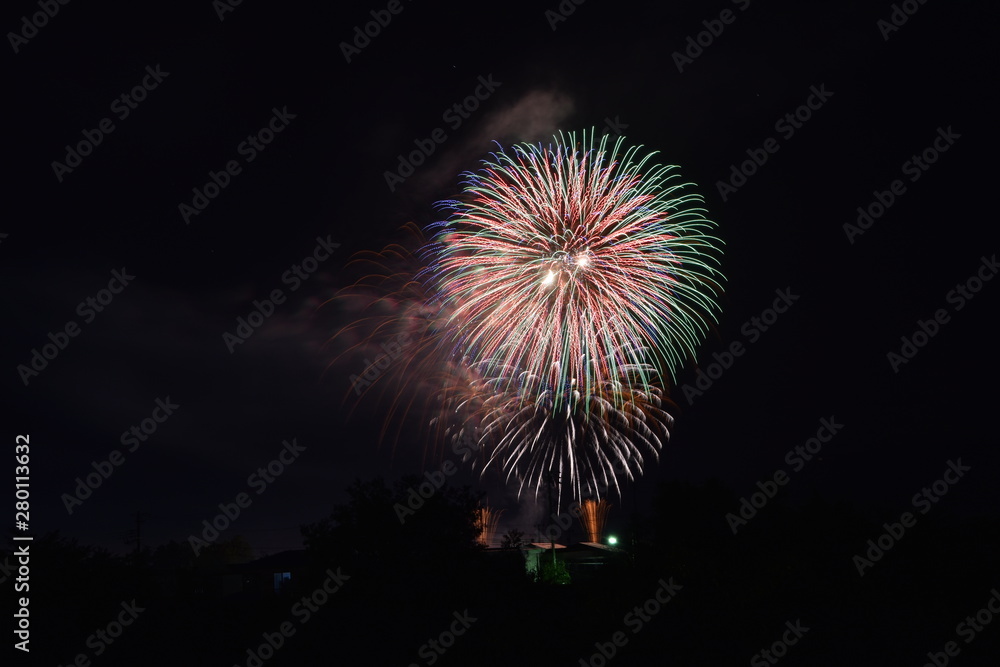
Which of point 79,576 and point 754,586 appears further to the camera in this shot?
point 79,576

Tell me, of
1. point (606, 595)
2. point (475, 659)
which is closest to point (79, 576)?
point (475, 659)

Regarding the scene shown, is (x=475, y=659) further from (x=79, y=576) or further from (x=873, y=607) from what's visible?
(x=79, y=576)

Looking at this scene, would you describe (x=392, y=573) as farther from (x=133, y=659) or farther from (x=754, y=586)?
(x=754, y=586)

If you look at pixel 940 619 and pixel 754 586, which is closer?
pixel 940 619

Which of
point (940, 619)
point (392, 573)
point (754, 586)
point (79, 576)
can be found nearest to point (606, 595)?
point (754, 586)

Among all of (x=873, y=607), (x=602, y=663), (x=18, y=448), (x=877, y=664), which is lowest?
(x=18, y=448)

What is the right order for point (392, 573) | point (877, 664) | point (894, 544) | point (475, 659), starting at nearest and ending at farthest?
point (877, 664)
point (475, 659)
point (392, 573)
point (894, 544)

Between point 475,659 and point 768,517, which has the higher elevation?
point 768,517

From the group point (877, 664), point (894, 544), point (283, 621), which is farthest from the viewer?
point (894, 544)

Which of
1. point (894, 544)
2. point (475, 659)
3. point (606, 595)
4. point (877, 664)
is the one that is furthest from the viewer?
point (894, 544)
